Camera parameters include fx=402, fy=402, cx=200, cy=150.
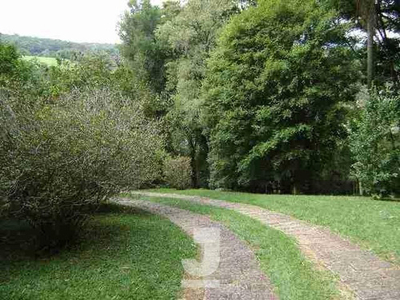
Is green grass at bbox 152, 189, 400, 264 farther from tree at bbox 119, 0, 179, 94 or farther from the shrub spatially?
tree at bbox 119, 0, 179, 94

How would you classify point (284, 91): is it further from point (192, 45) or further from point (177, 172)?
point (192, 45)

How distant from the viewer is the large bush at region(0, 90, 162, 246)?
6.10m

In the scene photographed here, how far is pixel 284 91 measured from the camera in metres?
15.6

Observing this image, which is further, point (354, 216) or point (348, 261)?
point (354, 216)

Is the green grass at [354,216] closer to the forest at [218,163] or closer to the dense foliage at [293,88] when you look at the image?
the forest at [218,163]

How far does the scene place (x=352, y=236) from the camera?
7168mm

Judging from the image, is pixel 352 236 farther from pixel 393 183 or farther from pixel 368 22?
pixel 368 22

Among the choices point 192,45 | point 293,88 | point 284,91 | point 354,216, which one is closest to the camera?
point 354,216

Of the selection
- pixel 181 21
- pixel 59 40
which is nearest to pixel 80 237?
pixel 181 21

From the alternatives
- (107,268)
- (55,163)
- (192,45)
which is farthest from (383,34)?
(107,268)

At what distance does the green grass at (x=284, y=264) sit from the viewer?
15.8 feet

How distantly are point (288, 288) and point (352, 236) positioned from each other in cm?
278

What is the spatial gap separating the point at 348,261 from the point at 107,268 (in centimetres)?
348

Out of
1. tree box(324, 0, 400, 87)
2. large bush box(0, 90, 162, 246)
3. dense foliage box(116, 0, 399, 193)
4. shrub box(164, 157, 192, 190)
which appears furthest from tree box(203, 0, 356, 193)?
large bush box(0, 90, 162, 246)
